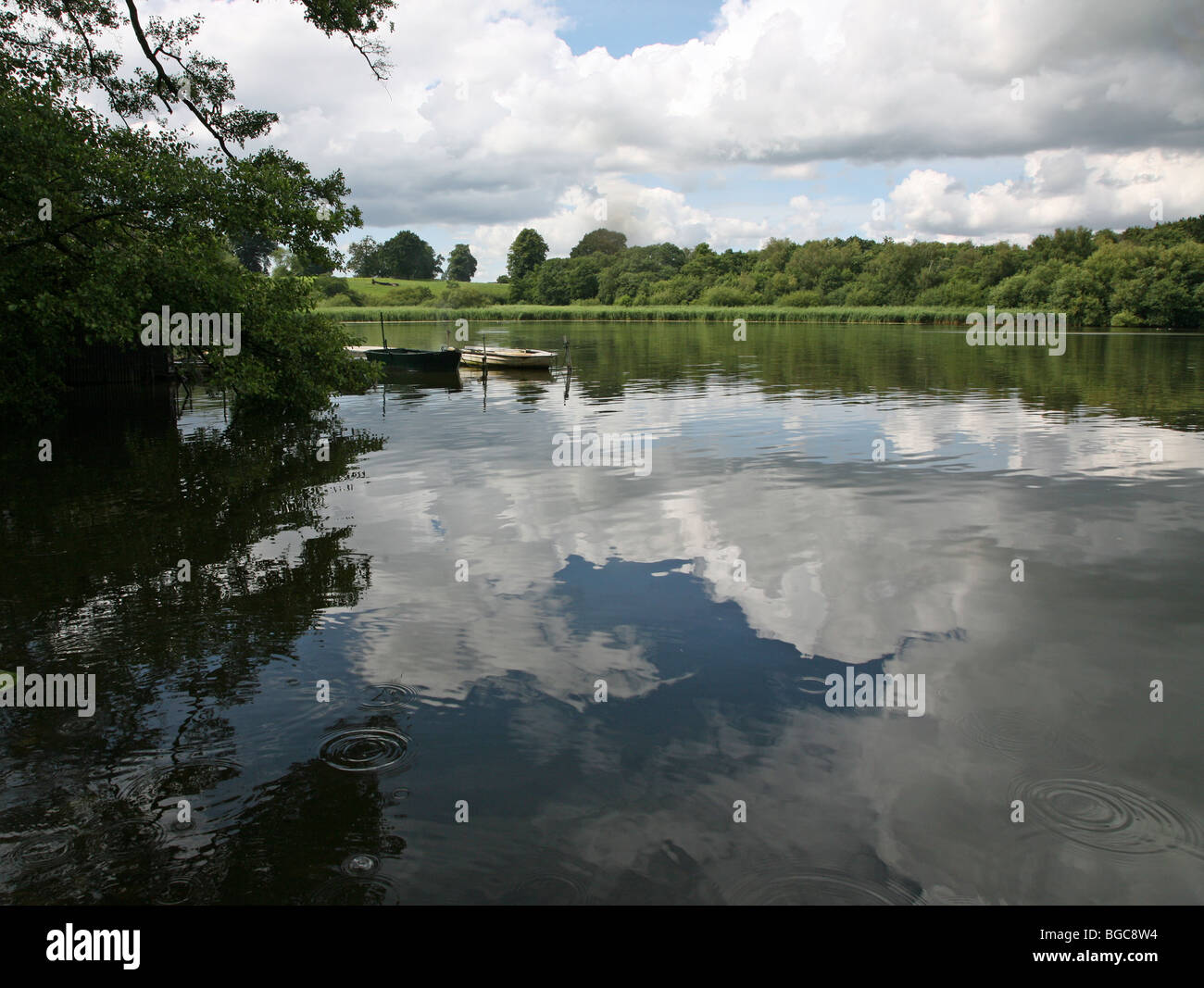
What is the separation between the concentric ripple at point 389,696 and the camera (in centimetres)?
679

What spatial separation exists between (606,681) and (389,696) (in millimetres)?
1868

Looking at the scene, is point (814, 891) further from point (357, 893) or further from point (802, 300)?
point (802, 300)

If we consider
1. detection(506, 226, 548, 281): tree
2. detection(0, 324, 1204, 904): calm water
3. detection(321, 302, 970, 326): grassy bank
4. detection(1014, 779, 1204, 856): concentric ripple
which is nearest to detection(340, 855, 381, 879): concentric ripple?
detection(0, 324, 1204, 904): calm water

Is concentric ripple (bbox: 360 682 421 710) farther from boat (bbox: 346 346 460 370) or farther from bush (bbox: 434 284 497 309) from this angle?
bush (bbox: 434 284 497 309)

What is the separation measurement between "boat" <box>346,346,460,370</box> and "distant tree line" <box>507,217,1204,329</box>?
252 feet

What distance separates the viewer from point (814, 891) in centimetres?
473

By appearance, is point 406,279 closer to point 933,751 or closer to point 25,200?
point 25,200

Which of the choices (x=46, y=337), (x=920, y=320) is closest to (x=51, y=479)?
(x=46, y=337)

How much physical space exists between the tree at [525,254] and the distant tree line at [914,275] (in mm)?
193

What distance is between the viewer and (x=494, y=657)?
782cm

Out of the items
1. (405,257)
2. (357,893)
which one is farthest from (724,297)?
(357,893)

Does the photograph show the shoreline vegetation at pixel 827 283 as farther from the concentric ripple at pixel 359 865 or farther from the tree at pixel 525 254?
the concentric ripple at pixel 359 865
